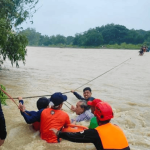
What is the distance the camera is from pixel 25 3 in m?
12.9

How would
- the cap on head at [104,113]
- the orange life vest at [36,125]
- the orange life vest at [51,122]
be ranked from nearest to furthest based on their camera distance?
the cap on head at [104,113] < the orange life vest at [51,122] < the orange life vest at [36,125]

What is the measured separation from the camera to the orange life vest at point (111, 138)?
276 centimetres

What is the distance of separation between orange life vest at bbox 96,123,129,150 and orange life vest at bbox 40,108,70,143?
4.55ft

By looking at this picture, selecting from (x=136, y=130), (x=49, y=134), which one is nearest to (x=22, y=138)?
(x=49, y=134)

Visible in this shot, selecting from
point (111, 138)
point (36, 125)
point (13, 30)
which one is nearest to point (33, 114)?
point (36, 125)

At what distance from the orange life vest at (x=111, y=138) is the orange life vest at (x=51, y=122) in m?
1.39

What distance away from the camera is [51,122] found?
4074mm

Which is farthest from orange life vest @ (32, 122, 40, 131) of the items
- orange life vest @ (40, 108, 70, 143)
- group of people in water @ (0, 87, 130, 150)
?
orange life vest @ (40, 108, 70, 143)

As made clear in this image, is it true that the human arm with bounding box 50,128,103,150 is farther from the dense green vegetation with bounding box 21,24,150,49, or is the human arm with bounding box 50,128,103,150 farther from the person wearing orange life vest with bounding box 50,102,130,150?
the dense green vegetation with bounding box 21,24,150,49

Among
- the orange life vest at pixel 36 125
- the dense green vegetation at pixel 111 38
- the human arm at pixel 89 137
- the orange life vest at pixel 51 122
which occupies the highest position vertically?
the dense green vegetation at pixel 111 38

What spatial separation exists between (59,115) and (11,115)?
246 cm

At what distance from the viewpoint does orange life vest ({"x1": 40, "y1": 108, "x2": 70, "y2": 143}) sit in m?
4.07

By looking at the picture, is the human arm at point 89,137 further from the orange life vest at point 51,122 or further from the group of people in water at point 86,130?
the orange life vest at point 51,122

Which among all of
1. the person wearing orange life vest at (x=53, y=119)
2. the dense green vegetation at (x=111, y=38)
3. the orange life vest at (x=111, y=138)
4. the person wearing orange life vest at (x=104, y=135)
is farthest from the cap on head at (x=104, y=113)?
the dense green vegetation at (x=111, y=38)
